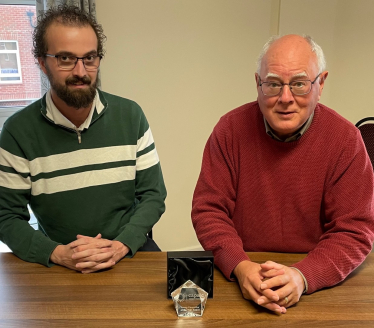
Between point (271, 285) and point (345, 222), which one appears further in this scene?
point (345, 222)

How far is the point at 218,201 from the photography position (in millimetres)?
1468

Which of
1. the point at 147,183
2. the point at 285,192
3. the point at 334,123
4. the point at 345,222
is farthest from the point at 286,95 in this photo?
the point at 147,183

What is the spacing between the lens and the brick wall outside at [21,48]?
283 centimetres

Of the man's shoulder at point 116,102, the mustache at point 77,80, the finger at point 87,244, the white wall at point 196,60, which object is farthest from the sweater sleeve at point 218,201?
the white wall at point 196,60

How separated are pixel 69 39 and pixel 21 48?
5.03ft

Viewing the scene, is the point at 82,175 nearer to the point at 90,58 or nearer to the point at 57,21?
the point at 90,58

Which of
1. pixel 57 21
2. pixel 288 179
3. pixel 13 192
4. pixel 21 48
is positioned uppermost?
pixel 57 21

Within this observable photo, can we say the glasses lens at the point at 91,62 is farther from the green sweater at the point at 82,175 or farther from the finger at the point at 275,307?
the finger at the point at 275,307

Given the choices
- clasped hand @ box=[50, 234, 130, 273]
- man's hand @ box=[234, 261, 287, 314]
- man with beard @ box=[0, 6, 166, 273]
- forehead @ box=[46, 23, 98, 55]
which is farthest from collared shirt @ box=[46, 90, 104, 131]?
man's hand @ box=[234, 261, 287, 314]

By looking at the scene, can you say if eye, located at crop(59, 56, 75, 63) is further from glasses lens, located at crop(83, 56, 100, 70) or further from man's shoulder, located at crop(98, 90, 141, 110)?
man's shoulder, located at crop(98, 90, 141, 110)

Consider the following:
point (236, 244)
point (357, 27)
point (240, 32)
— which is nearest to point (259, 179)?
point (236, 244)

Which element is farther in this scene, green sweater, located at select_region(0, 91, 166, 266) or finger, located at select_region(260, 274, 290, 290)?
green sweater, located at select_region(0, 91, 166, 266)

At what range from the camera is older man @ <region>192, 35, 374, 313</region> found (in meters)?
1.32

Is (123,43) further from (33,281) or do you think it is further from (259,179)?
(33,281)
